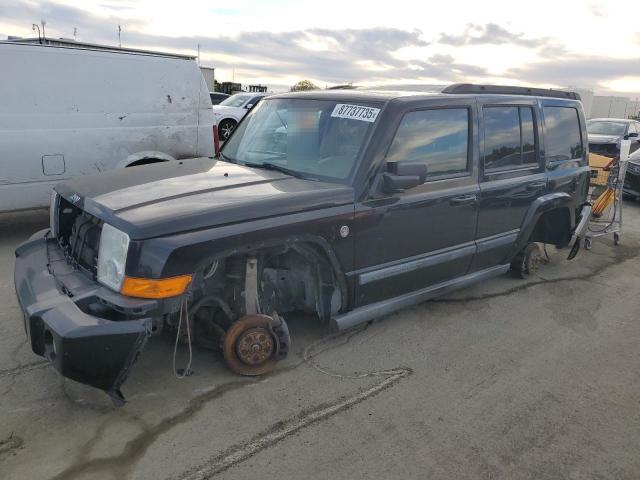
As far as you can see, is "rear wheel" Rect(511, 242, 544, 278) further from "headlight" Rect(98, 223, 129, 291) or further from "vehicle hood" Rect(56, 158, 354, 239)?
"headlight" Rect(98, 223, 129, 291)

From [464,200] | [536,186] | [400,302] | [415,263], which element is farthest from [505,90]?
[400,302]

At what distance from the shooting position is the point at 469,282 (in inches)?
172

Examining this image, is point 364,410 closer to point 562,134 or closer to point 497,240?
point 497,240

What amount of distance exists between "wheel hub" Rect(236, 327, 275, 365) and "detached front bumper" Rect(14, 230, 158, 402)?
0.67m

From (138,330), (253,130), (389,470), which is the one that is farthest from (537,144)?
(138,330)

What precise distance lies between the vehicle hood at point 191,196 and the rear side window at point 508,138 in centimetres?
159

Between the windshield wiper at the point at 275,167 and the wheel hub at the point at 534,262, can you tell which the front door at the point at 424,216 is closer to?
the windshield wiper at the point at 275,167

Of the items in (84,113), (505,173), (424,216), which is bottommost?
(424,216)

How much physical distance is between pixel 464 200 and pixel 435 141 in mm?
525

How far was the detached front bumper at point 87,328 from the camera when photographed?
8.16ft

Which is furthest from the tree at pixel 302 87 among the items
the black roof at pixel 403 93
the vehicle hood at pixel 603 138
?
the vehicle hood at pixel 603 138

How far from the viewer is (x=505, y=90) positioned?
14.8ft

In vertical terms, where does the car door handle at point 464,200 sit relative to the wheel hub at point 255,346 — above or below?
above

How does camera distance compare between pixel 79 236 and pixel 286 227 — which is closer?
pixel 286 227
